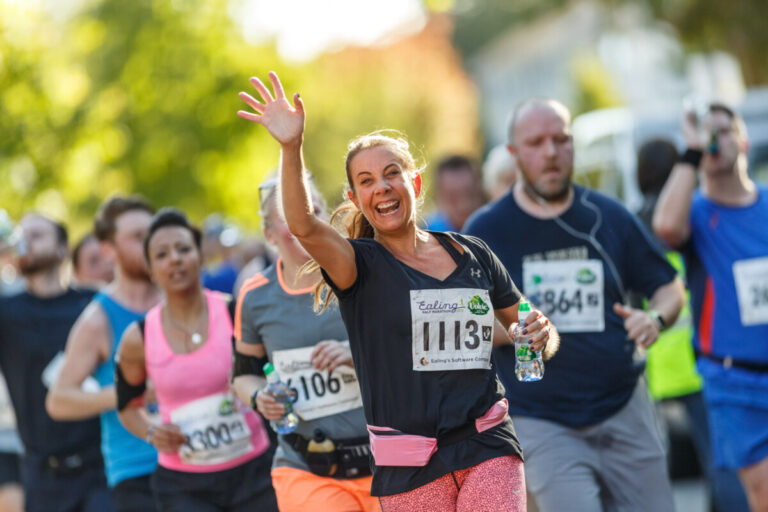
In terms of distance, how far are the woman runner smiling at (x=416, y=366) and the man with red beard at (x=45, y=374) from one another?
3855 mm

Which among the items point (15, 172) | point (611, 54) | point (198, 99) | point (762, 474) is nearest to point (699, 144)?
point (762, 474)

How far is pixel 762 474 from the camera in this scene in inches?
260

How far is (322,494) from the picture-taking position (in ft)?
17.6

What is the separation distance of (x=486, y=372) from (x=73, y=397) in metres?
3.21

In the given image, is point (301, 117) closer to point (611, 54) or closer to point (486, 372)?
point (486, 372)

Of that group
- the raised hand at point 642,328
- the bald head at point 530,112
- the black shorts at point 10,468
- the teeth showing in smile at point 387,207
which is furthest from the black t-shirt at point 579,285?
the black shorts at point 10,468

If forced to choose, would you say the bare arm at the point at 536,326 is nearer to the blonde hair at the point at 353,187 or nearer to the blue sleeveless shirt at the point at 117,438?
the blonde hair at the point at 353,187

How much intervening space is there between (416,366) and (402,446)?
286 millimetres

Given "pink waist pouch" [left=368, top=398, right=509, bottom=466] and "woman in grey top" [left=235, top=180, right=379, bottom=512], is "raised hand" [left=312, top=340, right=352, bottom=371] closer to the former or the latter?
"woman in grey top" [left=235, top=180, right=379, bottom=512]

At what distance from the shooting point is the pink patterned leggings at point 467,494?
4.29 m

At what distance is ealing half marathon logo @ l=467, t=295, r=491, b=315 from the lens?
4461mm

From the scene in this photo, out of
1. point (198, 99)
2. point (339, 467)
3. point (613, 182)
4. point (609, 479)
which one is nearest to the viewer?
point (339, 467)

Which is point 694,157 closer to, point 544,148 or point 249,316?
point 544,148

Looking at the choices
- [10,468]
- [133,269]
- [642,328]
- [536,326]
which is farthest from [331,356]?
[10,468]
